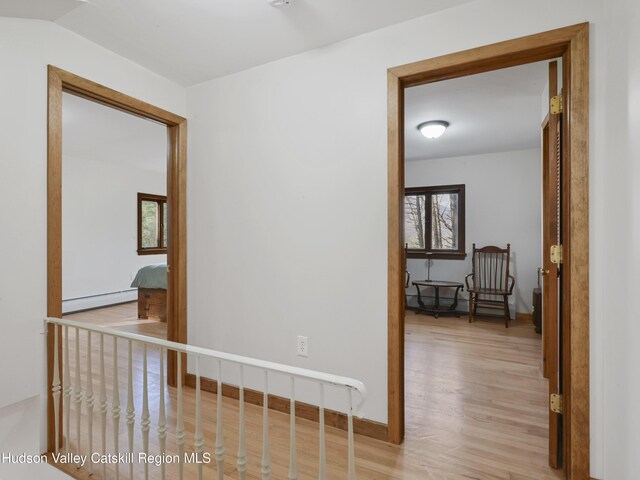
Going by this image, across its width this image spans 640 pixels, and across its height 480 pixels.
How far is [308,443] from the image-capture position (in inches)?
77.7

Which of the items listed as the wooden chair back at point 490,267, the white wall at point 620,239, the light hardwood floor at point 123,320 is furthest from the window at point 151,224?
the white wall at point 620,239

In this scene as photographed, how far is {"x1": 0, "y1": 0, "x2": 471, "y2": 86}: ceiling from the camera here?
1789 millimetres

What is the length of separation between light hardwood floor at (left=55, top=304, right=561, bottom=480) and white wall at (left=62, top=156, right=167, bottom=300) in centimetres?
282

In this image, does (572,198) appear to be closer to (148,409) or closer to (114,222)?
(148,409)

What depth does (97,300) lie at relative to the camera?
582 cm

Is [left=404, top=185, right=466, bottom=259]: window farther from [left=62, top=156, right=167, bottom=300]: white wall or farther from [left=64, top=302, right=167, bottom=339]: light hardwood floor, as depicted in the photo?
[left=62, top=156, right=167, bottom=300]: white wall

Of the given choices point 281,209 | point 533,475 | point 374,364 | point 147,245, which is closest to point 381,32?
point 281,209

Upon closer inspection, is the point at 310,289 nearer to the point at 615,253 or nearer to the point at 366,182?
the point at 366,182

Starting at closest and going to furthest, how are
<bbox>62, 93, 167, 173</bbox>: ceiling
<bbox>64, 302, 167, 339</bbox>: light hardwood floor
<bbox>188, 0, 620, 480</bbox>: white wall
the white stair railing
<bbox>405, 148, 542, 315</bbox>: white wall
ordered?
1. the white stair railing
2. <bbox>188, 0, 620, 480</bbox>: white wall
3. <bbox>62, 93, 167, 173</bbox>: ceiling
4. <bbox>64, 302, 167, 339</bbox>: light hardwood floor
5. <bbox>405, 148, 542, 315</bbox>: white wall

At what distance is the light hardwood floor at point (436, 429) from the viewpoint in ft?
5.70

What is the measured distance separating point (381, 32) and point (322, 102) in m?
0.52

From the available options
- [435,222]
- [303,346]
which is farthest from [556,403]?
[435,222]

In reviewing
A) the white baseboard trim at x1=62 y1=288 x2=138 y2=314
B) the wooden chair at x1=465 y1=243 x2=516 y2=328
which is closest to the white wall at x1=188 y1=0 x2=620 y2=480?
the wooden chair at x1=465 y1=243 x2=516 y2=328

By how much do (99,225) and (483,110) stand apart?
6.05 metres
